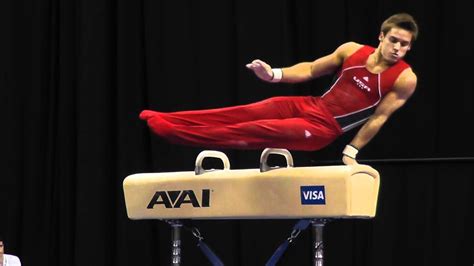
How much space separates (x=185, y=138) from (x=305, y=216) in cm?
80

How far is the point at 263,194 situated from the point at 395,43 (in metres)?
1.15

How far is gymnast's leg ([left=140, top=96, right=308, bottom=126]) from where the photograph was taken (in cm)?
480

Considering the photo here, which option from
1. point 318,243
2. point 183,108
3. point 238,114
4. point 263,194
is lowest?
point 318,243

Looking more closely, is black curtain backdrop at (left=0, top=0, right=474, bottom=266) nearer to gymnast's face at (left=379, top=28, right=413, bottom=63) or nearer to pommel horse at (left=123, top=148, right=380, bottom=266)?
pommel horse at (left=123, top=148, right=380, bottom=266)

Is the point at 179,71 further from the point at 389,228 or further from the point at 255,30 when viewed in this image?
the point at 389,228

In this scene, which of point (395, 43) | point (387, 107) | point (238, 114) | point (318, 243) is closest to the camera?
point (395, 43)

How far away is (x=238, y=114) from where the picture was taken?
4.83m

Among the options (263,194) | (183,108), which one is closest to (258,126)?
(263,194)

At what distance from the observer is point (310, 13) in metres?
6.95

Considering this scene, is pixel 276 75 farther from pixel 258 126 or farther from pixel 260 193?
pixel 260 193

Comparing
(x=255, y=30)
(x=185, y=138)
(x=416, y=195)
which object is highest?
(x=255, y=30)

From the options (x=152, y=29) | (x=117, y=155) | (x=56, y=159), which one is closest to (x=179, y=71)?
(x=152, y=29)

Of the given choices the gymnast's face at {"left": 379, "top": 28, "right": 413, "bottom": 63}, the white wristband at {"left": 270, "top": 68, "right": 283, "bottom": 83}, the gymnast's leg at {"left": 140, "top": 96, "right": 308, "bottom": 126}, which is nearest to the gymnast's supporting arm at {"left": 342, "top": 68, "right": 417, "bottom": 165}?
the gymnast's face at {"left": 379, "top": 28, "right": 413, "bottom": 63}

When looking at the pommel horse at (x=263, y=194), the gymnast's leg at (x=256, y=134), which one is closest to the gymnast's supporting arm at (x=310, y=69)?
the gymnast's leg at (x=256, y=134)
